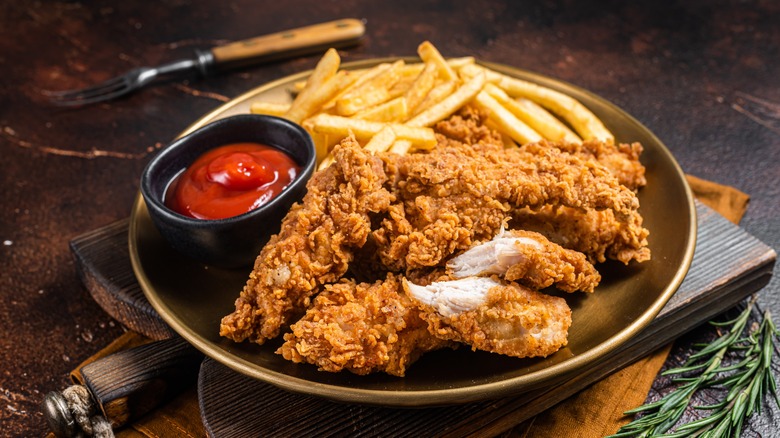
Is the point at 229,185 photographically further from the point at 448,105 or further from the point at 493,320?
the point at 493,320

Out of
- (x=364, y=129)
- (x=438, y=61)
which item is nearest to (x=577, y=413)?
(x=364, y=129)

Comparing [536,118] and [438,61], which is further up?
[438,61]

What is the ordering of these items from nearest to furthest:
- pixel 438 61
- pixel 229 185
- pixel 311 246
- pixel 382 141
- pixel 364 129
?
pixel 311 246 → pixel 229 185 → pixel 382 141 → pixel 364 129 → pixel 438 61

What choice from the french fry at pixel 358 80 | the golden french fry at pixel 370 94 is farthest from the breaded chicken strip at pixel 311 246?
the french fry at pixel 358 80

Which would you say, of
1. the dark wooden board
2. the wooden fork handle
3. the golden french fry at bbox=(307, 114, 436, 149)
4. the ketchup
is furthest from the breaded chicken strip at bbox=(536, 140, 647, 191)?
the wooden fork handle

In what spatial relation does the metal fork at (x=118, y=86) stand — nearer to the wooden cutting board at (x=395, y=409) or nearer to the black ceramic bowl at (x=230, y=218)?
the wooden cutting board at (x=395, y=409)

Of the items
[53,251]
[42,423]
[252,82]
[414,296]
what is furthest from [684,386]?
[252,82]

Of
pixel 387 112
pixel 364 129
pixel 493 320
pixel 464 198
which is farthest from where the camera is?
pixel 387 112
